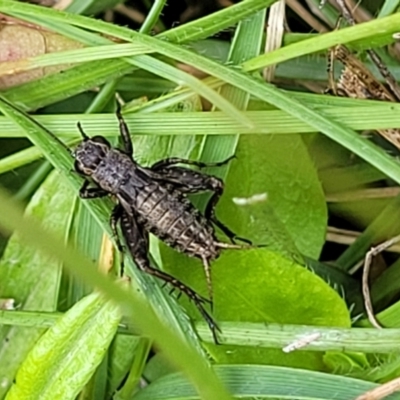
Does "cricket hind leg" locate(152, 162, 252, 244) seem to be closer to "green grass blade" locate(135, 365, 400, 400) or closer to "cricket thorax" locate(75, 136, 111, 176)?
"cricket thorax" locate(75, 136, 111, 176)

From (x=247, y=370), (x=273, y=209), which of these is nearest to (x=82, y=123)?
(x=273, y=209)

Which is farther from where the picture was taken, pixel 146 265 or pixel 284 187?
pixel 284 187

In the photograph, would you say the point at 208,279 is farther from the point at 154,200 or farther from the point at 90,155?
the point at 90,155

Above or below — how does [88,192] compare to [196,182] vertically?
below

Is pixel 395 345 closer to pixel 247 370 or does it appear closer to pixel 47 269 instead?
pixel 247 370

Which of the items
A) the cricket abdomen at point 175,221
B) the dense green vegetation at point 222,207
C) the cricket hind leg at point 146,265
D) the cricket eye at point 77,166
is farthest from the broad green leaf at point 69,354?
the cricket eye at point 77,166

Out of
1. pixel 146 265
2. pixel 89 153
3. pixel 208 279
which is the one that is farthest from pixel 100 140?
pixel 208 279
